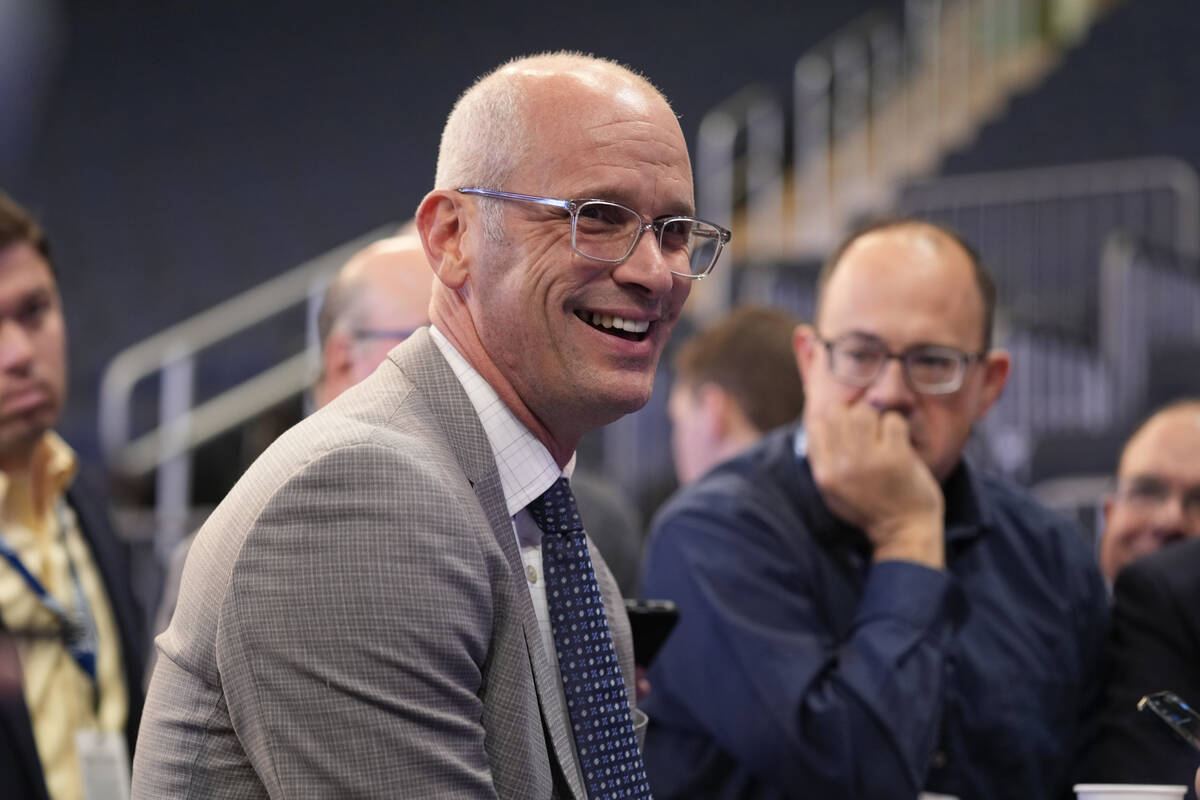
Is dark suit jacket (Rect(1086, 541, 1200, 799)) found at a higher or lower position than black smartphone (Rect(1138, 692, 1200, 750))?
lower

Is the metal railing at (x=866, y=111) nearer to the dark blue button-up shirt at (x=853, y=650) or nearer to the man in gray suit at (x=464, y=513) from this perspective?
the dark blue button-up shirt at (x=853, y=650)

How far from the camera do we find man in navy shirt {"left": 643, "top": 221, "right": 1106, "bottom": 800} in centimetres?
194

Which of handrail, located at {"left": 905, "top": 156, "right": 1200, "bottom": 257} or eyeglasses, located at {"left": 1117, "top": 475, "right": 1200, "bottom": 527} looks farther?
handrail, located at {"left": 905, "top": 156, "right": 1200, "bottom": 257}

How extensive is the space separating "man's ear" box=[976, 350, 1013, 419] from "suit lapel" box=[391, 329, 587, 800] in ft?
4.01

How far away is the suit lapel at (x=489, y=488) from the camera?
130 centimetres

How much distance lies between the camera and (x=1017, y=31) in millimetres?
10820

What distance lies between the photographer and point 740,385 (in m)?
3.47

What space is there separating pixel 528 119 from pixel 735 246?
8.73 m

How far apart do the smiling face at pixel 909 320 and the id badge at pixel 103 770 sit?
1241 millimetres

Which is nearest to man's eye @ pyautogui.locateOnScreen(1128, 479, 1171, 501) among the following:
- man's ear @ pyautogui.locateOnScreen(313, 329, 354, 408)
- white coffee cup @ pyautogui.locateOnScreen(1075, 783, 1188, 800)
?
white coffee cup @ pyautogui.locateOnScreen(1075, 783, 1188, 800)

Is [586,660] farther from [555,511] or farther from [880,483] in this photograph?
[880,483]

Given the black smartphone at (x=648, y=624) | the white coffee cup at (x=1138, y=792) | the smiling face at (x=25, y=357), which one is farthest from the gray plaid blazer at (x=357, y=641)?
the smiling face at (x=25, y=357)

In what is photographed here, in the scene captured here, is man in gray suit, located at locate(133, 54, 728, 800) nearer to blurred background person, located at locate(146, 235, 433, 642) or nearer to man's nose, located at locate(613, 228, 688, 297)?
man's nose, located at locate(613, 228, 688, 297)

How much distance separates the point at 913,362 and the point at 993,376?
238 millimetres
